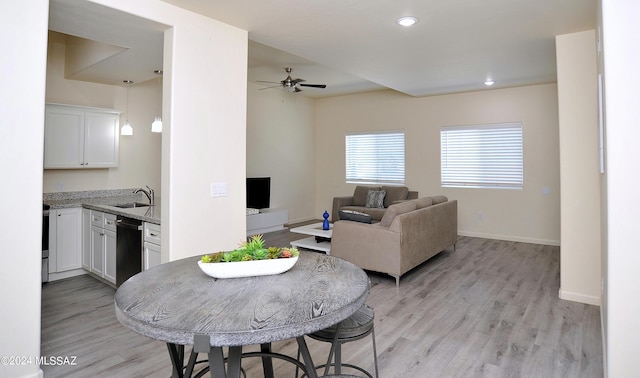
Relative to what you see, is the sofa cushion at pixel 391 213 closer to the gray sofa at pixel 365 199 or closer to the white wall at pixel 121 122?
the gray sofa at pixel 365 199

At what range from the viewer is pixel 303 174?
27.4 ft

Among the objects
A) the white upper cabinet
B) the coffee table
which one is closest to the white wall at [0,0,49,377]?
the white upper cabinet

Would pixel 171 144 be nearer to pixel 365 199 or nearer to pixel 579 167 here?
pixel 579 167

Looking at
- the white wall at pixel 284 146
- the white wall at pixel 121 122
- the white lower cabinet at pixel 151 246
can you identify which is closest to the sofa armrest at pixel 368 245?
the white lower cabinet at pixel 151 246

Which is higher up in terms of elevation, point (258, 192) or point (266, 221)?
point (258, 192)

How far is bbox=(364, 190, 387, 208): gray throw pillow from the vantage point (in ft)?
23.2

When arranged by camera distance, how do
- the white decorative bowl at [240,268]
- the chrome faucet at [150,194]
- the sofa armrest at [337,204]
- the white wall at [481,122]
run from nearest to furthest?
the white decorative bowl at [240,268], the chrome faucet at [150,194], the white wall at [481,122], the sofa armrest at [337,204]

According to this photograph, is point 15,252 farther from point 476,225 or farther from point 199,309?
point 476,225

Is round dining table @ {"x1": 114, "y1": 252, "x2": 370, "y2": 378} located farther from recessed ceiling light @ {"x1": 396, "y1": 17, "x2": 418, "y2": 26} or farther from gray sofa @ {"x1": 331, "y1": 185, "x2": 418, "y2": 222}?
gray sofa @ {"x1": 331, "y1": 185, "x2": 418, "y2": 222}

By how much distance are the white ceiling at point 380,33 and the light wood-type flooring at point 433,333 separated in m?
2.39

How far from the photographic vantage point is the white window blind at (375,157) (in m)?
7.60

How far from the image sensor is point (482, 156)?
6.63 meters

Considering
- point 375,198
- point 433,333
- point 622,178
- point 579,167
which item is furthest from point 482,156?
point 622,178

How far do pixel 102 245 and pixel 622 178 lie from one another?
174 inches
